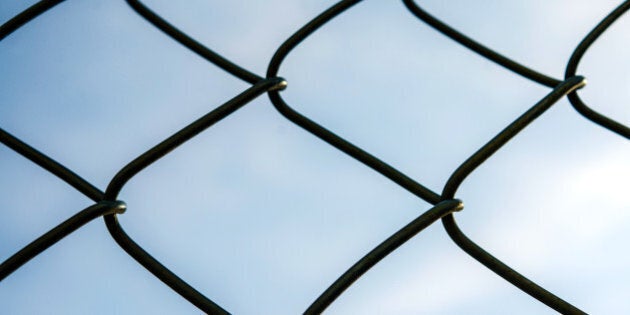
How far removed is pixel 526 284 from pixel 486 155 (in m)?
0.16

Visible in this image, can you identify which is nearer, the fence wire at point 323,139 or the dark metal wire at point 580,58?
the fence wire at point 323,139

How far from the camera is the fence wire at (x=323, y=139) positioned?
766 mm

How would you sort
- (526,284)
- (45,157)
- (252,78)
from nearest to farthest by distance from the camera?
(526,284)
(45,157)
(252,78)

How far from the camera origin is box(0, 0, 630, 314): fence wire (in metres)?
0.77

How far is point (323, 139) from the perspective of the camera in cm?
96

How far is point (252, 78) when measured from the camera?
1026 mm

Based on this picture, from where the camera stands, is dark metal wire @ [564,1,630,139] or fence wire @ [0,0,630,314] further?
dark metal wire @ [564,1,630,139]

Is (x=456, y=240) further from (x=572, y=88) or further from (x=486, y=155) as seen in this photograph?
(x=572, y=88)

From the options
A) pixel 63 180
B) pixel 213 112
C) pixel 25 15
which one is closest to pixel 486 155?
pixel 213 112

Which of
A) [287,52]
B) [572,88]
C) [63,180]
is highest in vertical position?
[287,52]

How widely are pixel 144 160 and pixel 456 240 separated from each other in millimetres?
360

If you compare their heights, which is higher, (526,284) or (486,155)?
(486,155)

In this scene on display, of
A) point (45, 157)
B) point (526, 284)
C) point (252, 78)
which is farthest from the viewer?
point (252, 78)

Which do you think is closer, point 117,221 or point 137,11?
point 117,221
